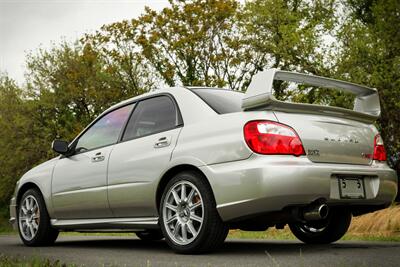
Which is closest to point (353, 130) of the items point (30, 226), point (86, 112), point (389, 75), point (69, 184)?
point (69, 184)

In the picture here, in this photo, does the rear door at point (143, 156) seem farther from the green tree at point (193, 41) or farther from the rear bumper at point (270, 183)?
the green tree at point (193, 41)

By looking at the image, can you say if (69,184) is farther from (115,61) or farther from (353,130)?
(115,61)

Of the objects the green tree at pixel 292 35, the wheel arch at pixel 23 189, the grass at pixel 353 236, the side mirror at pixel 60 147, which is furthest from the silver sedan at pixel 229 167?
the green tree at pixel 292 35

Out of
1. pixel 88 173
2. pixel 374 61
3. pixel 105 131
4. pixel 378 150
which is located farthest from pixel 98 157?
pixel 374 61

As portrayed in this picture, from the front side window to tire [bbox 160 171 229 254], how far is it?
4.46ft

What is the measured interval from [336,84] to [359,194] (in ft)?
3.84

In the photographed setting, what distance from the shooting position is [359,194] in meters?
5.25

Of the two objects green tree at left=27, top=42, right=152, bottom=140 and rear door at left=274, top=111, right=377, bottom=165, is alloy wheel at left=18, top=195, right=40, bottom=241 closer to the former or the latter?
rear door at left=274, top=111, right=377, bottom=165

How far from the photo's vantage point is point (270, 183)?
4.75m

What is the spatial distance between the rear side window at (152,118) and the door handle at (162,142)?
14cm

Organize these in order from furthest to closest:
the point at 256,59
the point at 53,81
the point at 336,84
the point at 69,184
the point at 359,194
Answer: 1. the point at 53,81
2. the point at 256,59
3. the point at 69,184
4. the point at 336,84
5. the point at 359,194

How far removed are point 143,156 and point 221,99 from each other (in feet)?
3.18

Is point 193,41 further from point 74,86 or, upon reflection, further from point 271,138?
point 271,138

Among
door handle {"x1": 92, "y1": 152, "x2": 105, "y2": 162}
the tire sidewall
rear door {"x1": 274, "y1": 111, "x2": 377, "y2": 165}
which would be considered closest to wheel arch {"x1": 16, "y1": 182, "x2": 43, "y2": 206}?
the tire sidewall
